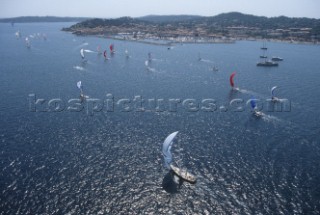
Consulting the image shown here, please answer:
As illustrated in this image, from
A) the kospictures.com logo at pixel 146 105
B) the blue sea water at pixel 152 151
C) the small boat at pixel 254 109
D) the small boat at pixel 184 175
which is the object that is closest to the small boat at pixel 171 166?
the small boat at pixel 184 175

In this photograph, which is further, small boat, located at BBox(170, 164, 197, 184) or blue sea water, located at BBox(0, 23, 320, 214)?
small boat, located at BBox(170, 164, 197, 184)

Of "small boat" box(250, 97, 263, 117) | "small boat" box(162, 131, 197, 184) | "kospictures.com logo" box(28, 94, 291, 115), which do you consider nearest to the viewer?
"small boat" box(162, 131, 197, 184)

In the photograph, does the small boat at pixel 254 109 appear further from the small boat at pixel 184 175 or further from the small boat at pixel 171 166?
the small boat at pixel 184 175

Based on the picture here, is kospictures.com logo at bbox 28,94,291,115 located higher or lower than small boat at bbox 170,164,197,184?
higher

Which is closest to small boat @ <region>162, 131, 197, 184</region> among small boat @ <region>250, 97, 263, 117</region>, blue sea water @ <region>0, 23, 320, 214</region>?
blue sea water @ <region>0, 23, 320, 214</region>

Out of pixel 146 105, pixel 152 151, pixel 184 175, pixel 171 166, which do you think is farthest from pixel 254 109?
pixel 184 175

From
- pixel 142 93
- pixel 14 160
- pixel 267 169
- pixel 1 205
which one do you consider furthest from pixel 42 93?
pixel 267 169

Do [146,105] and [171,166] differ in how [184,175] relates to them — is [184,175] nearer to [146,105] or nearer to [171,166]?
[171,166]

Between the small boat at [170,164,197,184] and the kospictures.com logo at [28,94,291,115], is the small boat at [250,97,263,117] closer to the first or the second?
the kospictures.com logo at [28,94,291,115]

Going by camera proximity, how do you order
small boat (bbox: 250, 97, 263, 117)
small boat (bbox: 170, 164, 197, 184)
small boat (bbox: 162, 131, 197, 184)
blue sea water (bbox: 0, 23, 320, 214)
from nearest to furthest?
blue sea water (bbox: 0, 23, 320, 214) → small boat (bbox: 170, 164, 197, 184) → small boat (bbox: 162, 131, 197, 184) → small boat (bbox: 250, 97, 263, 117)

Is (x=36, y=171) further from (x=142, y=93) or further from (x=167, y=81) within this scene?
(x=167, y=81)
